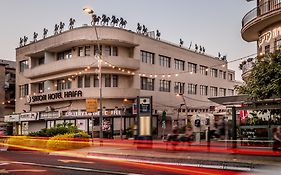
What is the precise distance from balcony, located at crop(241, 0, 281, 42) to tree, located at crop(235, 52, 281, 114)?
17.3 feet

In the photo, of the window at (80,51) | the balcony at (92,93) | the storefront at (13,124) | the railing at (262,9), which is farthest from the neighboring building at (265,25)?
the storefront at (13,124)

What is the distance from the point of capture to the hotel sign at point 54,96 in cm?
4361

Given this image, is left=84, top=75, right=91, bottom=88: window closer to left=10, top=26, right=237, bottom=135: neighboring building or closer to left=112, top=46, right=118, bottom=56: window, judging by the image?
left=10, top=26, right=237, bottom=135: neighboring building

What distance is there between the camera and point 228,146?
884 inches

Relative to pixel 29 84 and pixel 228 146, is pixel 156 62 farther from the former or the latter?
pixel 228 146

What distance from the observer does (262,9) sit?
90.0ft

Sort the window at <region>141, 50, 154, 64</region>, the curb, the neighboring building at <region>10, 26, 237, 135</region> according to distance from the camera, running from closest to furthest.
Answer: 1. the curb
2. the neighboring building at <region>10, 26, 237, 135</region>
3. the window at <region>141, 50, 154, 64</region>

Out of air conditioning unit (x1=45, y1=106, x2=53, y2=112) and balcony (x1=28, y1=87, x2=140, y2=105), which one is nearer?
balcony (x1=28, y1=87, x2=140, y2=105)

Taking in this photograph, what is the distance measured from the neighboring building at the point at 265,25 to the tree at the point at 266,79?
4.46 metres

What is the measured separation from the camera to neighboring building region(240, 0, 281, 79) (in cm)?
2542

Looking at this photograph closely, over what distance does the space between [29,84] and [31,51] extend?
4424mm

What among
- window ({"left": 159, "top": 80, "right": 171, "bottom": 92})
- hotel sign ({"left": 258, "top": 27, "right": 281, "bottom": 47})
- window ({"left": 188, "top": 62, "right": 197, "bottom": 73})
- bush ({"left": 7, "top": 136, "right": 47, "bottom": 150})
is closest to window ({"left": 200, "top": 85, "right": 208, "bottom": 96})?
window ({"left": 188, "top": 62, "right": 197, "bottom": 73})

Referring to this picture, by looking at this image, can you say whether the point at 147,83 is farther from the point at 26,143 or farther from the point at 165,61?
the point at 26,143

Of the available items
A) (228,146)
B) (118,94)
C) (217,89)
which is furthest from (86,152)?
(217,89)
